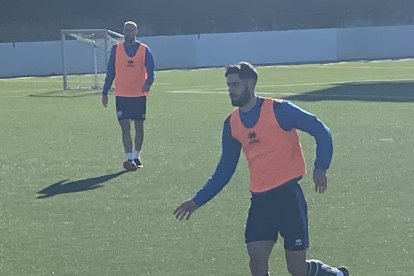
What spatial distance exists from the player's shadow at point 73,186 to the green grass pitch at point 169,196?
0.03 m

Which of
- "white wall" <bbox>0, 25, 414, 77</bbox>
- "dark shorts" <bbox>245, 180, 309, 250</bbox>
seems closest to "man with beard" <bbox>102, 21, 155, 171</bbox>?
"dark shorts" <bbox>245, 180, 309, 250</bbox>

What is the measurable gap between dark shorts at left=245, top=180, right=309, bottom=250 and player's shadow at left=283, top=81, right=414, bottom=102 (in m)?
19.1

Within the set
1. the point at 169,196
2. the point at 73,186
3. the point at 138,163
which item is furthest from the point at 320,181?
the point at 138,163

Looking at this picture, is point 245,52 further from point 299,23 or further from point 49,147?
point 49,147

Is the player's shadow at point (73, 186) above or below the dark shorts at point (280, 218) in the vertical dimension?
below

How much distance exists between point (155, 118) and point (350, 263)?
47.9 ft

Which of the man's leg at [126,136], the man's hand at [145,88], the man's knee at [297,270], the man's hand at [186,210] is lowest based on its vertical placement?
the man's leg at [126,136]

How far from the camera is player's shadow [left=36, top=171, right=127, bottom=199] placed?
13.7 m

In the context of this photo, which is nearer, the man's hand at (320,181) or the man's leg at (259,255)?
the man's hand at (320,181)

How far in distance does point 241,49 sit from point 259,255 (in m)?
43.8

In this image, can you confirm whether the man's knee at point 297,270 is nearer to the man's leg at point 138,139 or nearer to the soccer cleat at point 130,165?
the soccer cleat at point 130,165

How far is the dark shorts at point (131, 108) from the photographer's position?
1582cm

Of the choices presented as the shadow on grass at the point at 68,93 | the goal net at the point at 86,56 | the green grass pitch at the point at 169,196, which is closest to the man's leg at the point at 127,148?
the green grass pitch at the point at 169,196

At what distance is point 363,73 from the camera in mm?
39844
